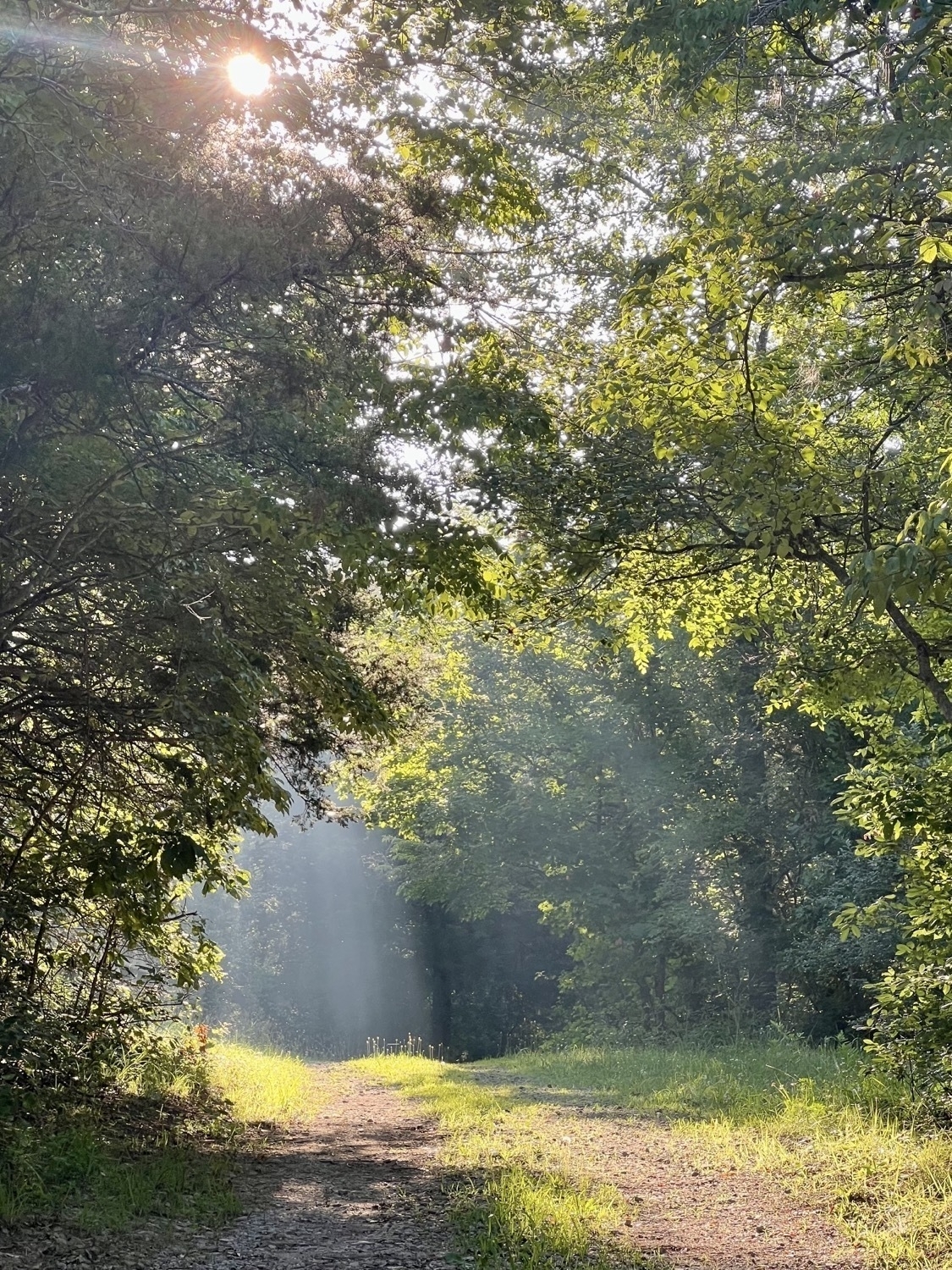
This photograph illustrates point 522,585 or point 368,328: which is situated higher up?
point 368,328

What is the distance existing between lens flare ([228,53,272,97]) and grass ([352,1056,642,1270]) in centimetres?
646

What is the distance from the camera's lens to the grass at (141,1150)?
19.3 feet

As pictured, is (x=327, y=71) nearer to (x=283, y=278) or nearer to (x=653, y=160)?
(x=283, y=278)

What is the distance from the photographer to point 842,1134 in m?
7.82

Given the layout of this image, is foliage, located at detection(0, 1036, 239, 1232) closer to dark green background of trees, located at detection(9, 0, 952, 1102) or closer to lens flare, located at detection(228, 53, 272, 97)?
dark green background of trees, located at detection(9, 0, 952, 1102)

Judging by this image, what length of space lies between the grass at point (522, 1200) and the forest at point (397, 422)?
193 mm

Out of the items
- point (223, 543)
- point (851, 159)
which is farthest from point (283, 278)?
point (851, 159)

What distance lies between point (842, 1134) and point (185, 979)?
17.7 ft

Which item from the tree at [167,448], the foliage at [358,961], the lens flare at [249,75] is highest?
the lens flare at [249,75]

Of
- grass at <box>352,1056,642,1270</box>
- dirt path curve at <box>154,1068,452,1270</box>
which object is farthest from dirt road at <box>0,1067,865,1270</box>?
grass at <box>352,1056,642,1270</box>

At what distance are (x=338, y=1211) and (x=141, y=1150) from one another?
174 cm

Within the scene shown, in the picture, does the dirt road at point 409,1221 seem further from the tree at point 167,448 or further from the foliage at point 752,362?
the foliage at point 752,362

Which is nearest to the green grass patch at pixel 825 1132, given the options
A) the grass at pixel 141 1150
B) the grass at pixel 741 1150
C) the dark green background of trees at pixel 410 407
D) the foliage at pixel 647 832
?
the grass at pixel 741 1150

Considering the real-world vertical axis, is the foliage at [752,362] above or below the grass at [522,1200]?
above
